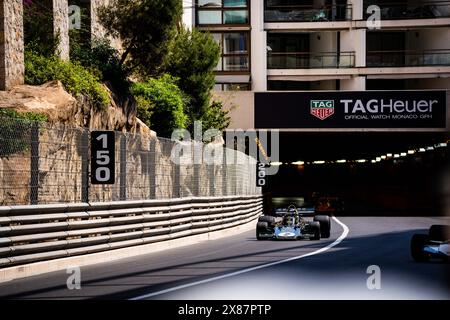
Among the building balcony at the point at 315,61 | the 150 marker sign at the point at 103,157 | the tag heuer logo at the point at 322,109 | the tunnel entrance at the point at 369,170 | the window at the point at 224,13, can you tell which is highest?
the window at the point at 224,13

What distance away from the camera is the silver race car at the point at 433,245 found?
1516 centimetres

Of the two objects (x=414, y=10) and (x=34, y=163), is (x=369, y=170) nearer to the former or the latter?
(x=414, y=10)

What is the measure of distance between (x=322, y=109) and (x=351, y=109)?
1.61 metres

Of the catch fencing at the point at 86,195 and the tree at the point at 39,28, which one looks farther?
the tree at the point at 39,28

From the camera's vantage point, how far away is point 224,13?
54.7m

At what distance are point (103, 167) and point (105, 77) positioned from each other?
11.3m

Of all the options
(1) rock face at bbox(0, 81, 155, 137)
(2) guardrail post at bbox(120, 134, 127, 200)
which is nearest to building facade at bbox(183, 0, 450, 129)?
(1) rock face at bbox(0, 81, 155, 137)

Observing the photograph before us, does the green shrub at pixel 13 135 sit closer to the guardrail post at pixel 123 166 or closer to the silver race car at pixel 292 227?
the guardrail post at pixel 123 166

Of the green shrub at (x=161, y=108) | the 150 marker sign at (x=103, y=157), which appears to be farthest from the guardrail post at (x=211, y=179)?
the 150 marker sign at (x=103, y=157)

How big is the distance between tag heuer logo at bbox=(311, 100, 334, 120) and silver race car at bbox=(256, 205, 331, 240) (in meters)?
24.4

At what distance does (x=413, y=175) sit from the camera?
61.8m

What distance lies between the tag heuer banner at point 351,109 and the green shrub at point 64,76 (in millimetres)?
23802

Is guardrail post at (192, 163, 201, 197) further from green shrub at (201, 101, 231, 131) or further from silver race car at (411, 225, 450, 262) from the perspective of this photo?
green shrub at (201, 101, 231, 131)

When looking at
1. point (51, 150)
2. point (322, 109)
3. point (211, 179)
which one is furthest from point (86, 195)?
point (322, 109)
